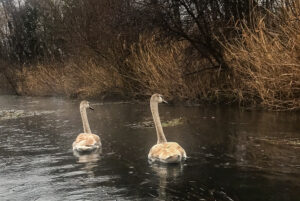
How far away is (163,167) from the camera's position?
9.12 m

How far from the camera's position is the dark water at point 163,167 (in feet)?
24.7

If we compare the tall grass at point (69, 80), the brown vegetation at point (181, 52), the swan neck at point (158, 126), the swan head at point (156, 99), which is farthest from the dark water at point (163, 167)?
the tall grass at point (69, 80)

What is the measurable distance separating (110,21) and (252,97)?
28.3ft

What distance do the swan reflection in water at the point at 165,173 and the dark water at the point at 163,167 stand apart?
18 millimetres

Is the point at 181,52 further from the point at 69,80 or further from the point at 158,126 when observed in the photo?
the point at 69,80

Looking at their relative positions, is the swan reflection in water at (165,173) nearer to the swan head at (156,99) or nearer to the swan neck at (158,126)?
the swan neck at (158,126)

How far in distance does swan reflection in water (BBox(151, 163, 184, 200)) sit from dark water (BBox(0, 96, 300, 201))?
0.02 m

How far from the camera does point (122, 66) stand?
86.4 feet

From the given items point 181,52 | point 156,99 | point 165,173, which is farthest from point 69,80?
point 165,173

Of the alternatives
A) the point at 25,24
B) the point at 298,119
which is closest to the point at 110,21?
the point at 298,119

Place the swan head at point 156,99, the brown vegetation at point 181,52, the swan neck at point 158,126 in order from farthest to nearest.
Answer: the brown vegetation at point 181,52 → the swan head at point 156,99 → the swan neck at point 158,126

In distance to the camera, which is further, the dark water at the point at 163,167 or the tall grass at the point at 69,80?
the tall grass at the point at 69,80

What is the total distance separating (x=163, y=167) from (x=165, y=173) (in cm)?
45

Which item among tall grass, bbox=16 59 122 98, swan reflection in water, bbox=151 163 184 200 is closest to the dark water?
swan reflection in water, bbox=151 163 184 200
